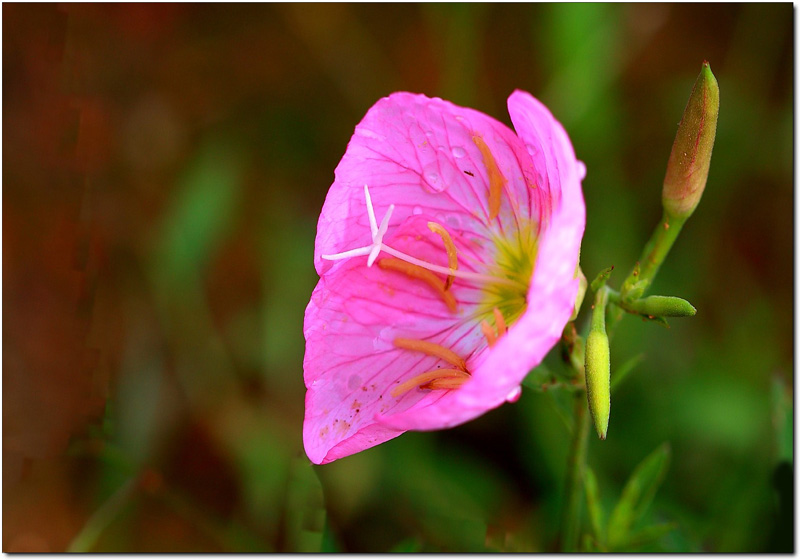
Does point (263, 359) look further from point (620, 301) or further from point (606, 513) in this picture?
point (620, 301)

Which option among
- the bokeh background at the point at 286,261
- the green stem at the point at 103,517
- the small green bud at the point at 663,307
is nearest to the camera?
the small green bud at the point at 663,307

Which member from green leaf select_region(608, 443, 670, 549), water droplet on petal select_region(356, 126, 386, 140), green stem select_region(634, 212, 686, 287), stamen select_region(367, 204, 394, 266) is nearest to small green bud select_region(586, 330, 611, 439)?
green stem select_region(634, 212, 686, 287)

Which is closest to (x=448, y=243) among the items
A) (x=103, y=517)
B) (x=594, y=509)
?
(x=594, y=509)

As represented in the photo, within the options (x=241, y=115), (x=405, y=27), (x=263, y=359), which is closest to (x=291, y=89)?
(x=241, y=115)

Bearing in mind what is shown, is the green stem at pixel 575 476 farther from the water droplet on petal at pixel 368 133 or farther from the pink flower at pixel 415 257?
the water droplet on petal at pixel 368 133

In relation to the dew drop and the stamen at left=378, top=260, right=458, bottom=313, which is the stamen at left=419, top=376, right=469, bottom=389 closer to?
the stamen at left=378, top=260, right=458, bottom=313

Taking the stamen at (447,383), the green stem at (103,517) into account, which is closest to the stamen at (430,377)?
Answer: the stamen at (447,383)

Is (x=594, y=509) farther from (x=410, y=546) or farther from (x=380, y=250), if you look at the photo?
(x=380, y=250)
